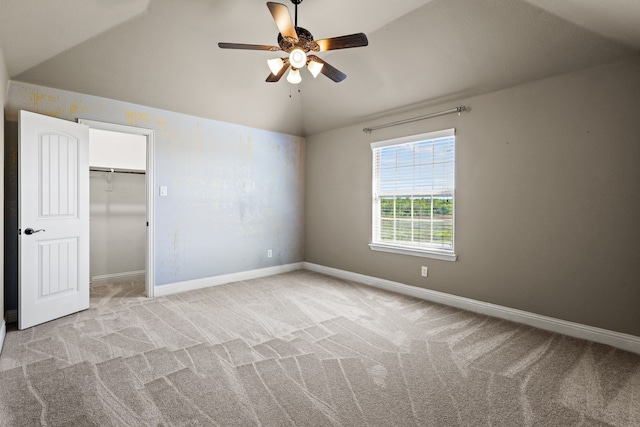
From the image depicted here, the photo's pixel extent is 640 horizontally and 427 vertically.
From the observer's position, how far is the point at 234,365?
8.01 ft

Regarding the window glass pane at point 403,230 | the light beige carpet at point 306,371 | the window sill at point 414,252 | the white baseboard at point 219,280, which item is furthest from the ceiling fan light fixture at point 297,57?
the white baseboard at point 219,280

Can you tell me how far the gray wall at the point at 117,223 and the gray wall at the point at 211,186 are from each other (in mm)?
750

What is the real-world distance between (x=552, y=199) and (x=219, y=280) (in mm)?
4325

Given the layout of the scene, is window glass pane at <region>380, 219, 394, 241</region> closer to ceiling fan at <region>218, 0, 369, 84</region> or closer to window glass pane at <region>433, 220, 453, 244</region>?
window glass pane at <region>433, 220, 453, 244</region>

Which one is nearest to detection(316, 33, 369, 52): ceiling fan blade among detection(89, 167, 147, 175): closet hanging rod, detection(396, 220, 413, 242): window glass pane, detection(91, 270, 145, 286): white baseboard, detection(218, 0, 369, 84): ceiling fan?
detection(218, 0, 369, 84): ceiling fan

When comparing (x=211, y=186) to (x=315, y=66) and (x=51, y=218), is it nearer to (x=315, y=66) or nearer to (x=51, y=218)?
(x=51, y=218)

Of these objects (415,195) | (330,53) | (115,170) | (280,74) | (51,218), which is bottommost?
(51,218)

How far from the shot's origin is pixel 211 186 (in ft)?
15.6

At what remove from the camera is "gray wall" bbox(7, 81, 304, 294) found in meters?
3.88

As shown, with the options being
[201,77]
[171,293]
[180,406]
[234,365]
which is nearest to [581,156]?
[234,365]

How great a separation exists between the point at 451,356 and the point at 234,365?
1.74 metres

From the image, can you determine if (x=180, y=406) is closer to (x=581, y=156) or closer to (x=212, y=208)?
(x=212, y=208)

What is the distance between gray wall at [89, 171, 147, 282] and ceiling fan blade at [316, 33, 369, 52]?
3611 mm

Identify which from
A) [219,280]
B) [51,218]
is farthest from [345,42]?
[219,280]
